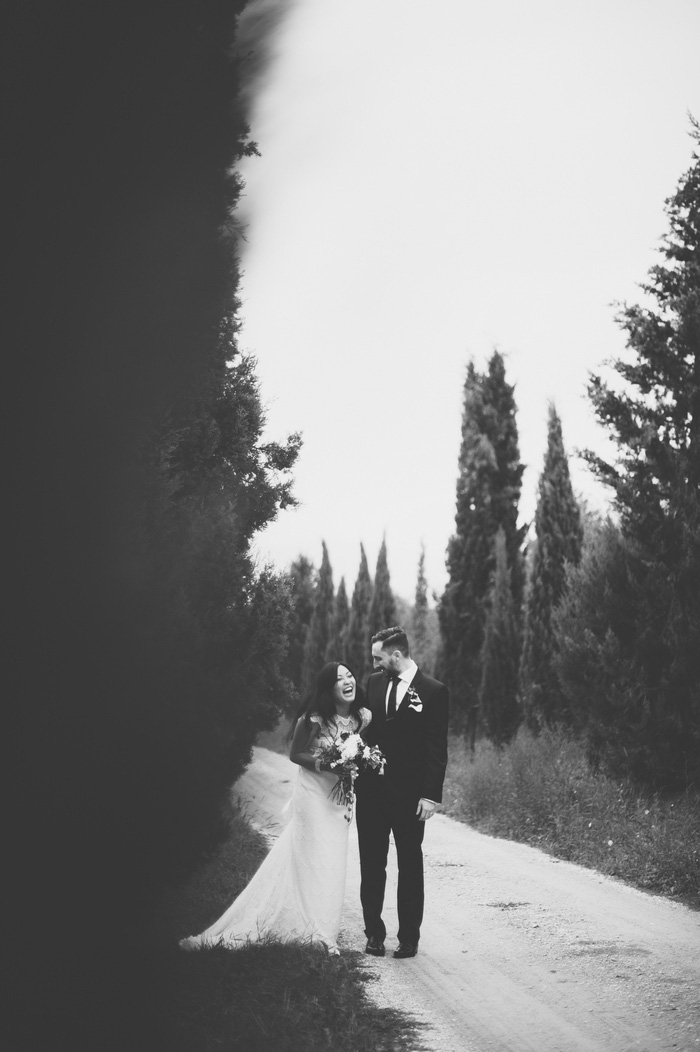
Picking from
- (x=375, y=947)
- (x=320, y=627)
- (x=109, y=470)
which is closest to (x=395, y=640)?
(x=375, y=947)

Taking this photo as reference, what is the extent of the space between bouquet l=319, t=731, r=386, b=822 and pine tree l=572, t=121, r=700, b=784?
5.25 m

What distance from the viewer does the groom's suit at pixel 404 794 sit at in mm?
5680

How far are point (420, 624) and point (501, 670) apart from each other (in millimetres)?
33409

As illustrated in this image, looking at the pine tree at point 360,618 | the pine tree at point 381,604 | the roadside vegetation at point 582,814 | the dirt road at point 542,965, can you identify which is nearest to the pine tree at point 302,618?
the pine tree at point 360,618

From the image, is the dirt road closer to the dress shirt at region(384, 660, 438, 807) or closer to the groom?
the groom

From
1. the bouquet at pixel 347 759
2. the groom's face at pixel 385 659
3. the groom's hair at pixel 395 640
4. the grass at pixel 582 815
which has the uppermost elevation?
the groom's hair at pixel 395 640

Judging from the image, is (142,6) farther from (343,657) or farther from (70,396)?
(343,657)

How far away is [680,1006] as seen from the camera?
4.61m

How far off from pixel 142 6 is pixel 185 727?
2.97 meters

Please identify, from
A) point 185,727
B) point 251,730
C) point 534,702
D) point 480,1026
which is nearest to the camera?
point 185,727

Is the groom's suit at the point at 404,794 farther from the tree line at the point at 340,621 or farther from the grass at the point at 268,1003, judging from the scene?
the tree line at the point at 340,621

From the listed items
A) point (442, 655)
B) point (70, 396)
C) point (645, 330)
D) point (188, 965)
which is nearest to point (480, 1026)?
point (188, 965)

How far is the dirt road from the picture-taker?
4312 millimetres

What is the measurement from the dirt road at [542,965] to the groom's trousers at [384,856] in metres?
0.24
